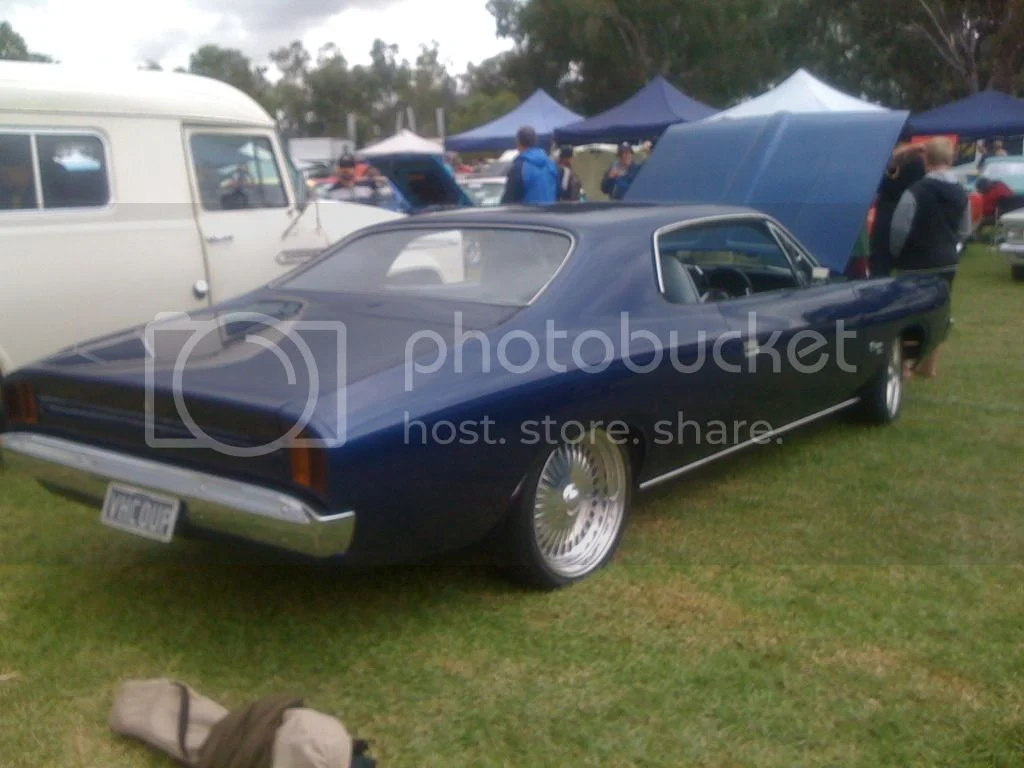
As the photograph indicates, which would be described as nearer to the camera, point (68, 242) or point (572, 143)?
point (68, 242)

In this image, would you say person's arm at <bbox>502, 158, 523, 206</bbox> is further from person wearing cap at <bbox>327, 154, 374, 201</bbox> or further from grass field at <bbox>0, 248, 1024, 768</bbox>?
grass field at <bbox>0, 248, 1024, 768</bbox>

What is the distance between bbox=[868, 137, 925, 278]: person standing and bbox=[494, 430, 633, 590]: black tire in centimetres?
444

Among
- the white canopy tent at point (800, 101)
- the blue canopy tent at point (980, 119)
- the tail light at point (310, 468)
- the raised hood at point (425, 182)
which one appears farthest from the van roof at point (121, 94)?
the blue canopy tent at point (980, 119)

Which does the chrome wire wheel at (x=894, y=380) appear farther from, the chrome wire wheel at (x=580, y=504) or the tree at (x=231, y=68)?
the tree at (x=231, y=68)

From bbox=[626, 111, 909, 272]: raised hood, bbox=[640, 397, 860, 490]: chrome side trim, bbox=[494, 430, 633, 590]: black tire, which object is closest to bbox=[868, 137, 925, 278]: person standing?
bbox=[626, 111, 909, 272]: raised hood

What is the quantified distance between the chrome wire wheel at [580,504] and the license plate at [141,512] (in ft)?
3.91

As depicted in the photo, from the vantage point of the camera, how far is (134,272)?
18.9 ft

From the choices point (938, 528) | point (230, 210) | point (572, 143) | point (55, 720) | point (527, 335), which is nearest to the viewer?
point (55, 720)

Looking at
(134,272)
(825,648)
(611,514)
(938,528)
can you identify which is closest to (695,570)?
(611,514)

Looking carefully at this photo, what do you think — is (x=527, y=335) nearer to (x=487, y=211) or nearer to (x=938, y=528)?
(x=487, y=211)

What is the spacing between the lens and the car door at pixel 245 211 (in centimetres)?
620

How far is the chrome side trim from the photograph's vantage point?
415 cm

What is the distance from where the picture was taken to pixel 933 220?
6.75m

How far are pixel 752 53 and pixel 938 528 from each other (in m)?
43.1
